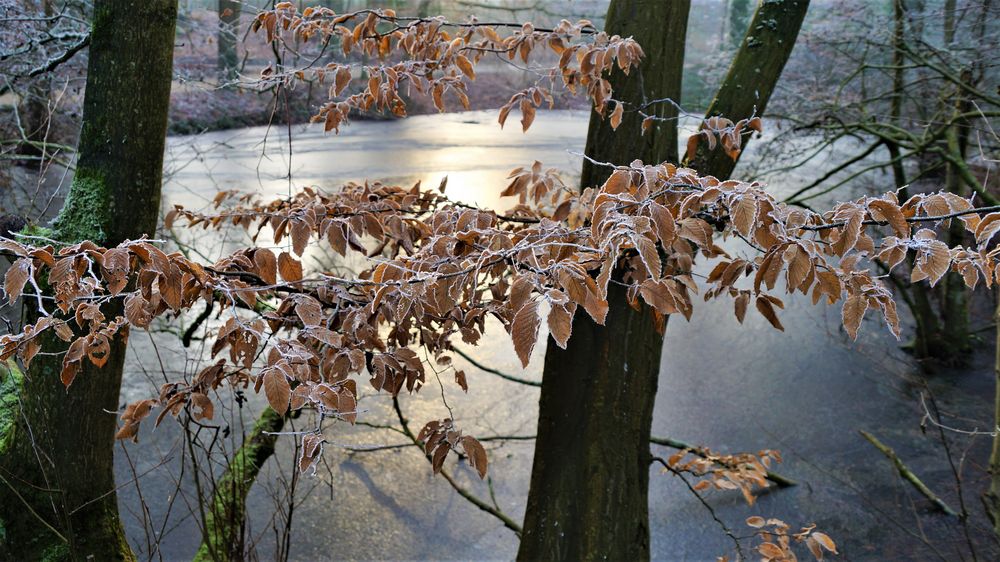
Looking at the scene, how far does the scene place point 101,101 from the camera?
201 centimetres

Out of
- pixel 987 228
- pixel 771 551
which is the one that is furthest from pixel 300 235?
pixel 771 551

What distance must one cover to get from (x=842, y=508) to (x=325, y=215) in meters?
4.10

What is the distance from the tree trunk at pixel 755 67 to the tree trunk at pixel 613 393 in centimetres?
16

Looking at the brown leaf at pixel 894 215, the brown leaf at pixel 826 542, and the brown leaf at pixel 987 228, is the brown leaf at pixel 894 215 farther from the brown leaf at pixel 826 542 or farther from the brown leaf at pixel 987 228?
the brown leaf at pixel 826 542

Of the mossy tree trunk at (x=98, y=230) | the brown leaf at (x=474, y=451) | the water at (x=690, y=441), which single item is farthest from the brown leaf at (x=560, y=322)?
the water at (x=690, y=441)

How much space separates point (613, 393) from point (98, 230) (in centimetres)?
150

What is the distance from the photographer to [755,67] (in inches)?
95.0

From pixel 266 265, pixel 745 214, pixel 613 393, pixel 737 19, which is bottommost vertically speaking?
pixel 613 393

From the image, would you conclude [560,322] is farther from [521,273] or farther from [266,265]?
[266,265]

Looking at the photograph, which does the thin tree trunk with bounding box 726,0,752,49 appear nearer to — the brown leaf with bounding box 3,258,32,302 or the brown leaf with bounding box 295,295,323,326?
the brown leaf with bounding box 295,295,323,326

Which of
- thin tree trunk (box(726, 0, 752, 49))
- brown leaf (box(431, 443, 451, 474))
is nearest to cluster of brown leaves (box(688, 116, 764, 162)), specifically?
brown leaf (box(431, 443, 451, 474))

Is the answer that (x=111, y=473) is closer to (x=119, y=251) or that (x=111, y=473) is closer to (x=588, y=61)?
(x=119, y=251)

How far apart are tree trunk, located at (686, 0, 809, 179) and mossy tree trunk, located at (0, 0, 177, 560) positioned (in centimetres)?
158

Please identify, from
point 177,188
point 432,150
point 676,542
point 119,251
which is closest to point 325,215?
point 119,251
